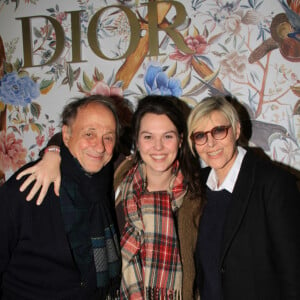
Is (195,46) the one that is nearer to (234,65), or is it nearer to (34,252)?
(234,65)

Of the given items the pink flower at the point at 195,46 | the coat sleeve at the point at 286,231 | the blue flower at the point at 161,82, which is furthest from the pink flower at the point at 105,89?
the coat sleeve at the point at 286,231

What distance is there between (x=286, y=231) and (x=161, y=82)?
1327 millimetres

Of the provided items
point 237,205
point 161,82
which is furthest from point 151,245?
point 161,82

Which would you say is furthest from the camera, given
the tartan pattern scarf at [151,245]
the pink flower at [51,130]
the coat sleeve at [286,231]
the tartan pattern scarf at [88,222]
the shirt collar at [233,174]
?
the pink flower at [51,130]

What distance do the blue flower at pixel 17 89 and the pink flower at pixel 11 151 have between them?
271 millimetres

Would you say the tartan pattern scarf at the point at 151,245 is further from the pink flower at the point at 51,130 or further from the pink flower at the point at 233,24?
the pink flower at the point at 233,24

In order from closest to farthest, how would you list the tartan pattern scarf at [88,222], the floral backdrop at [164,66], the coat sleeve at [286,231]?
the coat sleeve at [286,231], the tartan pattern scarf at [88,222], the floral backdrop at [164,66]

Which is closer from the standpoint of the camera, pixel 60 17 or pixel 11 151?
pixel 60 17

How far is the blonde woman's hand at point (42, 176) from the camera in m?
1.34

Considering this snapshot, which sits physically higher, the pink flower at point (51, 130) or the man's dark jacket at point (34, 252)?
the pink flower at point (51, 130)

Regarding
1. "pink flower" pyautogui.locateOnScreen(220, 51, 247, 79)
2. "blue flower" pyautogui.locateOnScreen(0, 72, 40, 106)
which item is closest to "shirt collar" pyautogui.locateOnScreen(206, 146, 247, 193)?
"pink flower" pyautogui.locateOnScreen(220, 51, 247, 79)

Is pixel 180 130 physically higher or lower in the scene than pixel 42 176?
higher

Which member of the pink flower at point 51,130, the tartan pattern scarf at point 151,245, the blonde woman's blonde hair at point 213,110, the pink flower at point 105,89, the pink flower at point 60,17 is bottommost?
the tartan pattern scarf at point 151,245

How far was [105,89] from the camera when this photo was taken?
224cm
